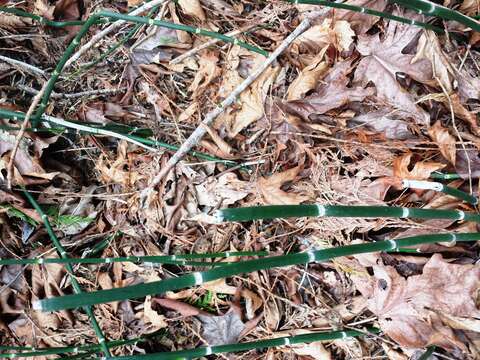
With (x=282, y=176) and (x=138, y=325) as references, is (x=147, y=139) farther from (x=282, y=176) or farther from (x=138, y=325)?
(x=138, y=325)

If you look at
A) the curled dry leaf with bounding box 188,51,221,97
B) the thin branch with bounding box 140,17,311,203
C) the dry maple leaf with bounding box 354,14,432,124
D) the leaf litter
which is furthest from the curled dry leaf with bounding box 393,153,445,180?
the curled dry leaf with bounding box 188,51,221,97

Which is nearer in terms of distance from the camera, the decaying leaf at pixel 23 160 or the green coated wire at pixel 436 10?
the green coated wire at pixel 436 10

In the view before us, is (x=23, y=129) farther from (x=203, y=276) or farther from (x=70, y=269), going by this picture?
(x=203, y=276)

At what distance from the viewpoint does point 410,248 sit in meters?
1.18

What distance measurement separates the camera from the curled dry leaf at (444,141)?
1.15 metres

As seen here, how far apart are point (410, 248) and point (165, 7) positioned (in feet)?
3.33

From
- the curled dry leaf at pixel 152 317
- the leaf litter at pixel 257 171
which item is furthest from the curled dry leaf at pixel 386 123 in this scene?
the curled dry leaf at pixel 152 317

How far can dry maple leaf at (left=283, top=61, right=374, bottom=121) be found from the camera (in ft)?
4.06

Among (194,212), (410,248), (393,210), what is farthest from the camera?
(194,212)

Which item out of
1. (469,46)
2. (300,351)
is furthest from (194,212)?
(469,46)

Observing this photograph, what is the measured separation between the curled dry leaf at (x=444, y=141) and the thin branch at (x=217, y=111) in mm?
466

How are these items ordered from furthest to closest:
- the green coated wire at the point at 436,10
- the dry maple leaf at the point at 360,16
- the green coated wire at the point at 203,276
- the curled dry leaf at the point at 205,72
Result: the curled dry leaf at the point at 205,72 → the dry maple leaf at the point at 360,16 → the green coated wire at the point at 436,10 → the green coated wire at the point at 203,276

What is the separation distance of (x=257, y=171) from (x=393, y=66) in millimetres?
479

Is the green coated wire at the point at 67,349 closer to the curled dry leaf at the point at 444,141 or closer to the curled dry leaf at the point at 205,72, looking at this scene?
the curled dry leaf at the point at 205,72
